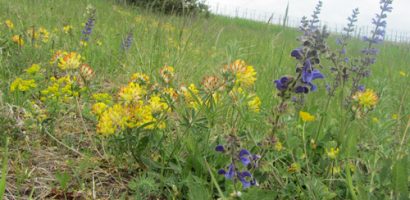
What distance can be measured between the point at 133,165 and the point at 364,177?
0.94 m

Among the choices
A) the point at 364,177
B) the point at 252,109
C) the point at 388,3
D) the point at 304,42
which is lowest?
the point at 364,177

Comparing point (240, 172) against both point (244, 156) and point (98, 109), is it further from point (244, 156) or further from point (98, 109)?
point (98, 109)

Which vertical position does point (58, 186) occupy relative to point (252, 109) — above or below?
below

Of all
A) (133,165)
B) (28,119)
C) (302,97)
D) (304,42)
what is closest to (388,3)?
(302,97)

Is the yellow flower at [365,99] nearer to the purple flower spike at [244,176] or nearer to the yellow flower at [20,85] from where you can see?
the purple flower spike at [244,176]

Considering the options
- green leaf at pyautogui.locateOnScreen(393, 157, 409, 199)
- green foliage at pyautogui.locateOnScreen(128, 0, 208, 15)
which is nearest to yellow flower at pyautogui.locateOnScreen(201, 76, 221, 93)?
green leaf at pyautogui.locateOnScreen(393, 157, 409, 199)

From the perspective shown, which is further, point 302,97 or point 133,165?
point 302,97

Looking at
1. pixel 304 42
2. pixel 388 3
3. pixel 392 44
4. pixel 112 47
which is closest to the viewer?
pixel 304 42

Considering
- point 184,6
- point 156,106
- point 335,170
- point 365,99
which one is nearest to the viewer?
point 335,170

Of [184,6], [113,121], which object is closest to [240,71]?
[113,121]

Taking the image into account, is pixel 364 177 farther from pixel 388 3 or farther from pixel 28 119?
pixel 388 3

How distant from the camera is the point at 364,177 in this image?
1535 millimetres

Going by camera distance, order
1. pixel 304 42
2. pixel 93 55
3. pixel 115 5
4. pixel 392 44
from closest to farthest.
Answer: pixel 304 42, pixel 93 55, pixel 115 5, pixel 392 44

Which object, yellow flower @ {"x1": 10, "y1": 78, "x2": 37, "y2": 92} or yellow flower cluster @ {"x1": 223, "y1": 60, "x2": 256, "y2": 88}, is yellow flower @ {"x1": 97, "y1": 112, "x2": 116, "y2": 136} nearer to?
yellow flower cluster @ {"x1": 223, "y1": 60, "x2": 256, "y2": 88}
